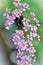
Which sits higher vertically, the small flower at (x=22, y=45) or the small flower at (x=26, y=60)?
the small flower at (x=22, y=45)

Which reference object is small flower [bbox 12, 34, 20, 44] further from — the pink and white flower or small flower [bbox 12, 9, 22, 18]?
small flower [bbox 12, 9, 22, 18]

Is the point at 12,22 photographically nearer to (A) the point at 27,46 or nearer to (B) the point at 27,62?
(A) the point at 27,46

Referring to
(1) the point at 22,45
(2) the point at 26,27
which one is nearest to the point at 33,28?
(2) the point at 26,27

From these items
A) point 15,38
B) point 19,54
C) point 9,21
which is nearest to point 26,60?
point 19,54

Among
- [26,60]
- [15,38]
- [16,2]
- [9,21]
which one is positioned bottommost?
[26,60]

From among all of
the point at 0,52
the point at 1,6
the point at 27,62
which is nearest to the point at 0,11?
the point at 1,6

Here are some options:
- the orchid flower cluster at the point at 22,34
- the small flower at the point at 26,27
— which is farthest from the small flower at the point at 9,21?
the small flower at the point at 26,27

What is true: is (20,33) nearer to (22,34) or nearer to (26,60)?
(22,34)

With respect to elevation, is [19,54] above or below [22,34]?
below

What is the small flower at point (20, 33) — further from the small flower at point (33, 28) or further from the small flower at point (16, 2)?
the small flower at point (16, 2)
